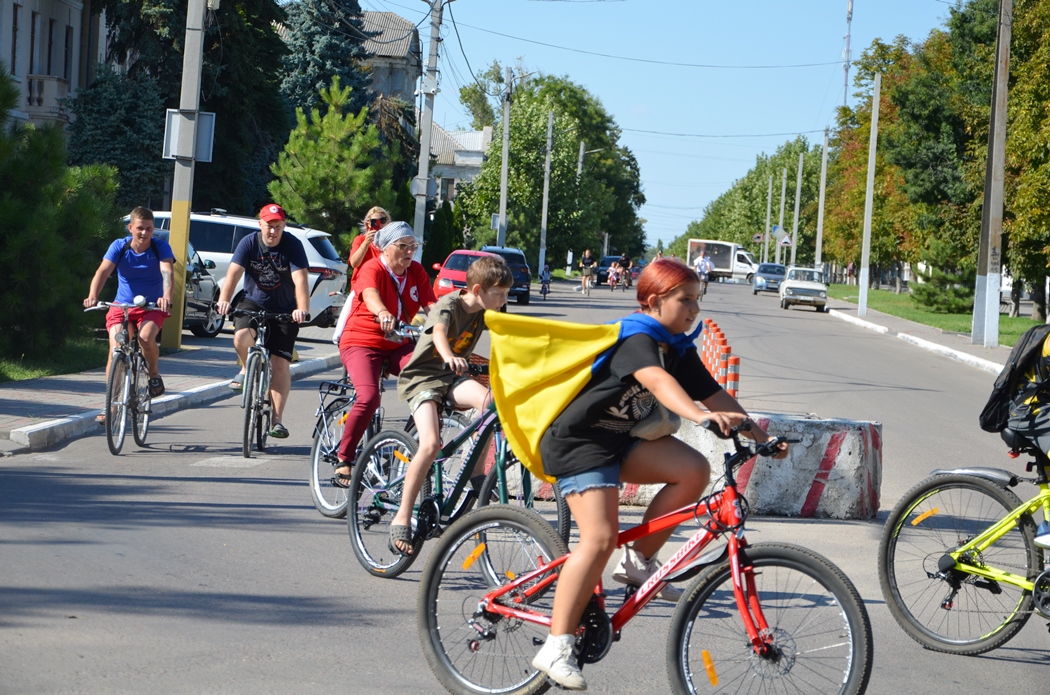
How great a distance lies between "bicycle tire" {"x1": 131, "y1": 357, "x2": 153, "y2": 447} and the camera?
407 inches

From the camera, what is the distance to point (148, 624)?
5.49 m


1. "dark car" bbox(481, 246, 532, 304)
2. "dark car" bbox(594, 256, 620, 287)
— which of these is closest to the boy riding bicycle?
"dark car" bbox(481, 246, 532, 304)

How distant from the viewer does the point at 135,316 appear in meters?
10.4

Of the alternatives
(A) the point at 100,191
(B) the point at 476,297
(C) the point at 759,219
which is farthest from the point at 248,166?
(C) the point at 759,219

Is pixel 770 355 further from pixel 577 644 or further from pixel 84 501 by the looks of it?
pixel 577 644

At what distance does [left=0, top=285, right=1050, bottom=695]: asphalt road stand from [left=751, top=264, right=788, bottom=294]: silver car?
61242mm

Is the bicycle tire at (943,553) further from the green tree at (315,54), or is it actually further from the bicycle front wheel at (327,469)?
the green tree at (315,54)

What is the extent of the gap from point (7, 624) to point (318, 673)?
1.44 m

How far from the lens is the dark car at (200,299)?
20828 millimetres

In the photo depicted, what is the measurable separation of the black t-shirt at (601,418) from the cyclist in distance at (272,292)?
18.6 ft

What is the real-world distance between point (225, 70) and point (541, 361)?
119ft

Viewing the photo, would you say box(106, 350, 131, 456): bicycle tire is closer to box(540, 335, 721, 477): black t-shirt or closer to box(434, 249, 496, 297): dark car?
box(540, 335, 721, 477): black t-shirt

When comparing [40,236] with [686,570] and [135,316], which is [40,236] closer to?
[135,316]

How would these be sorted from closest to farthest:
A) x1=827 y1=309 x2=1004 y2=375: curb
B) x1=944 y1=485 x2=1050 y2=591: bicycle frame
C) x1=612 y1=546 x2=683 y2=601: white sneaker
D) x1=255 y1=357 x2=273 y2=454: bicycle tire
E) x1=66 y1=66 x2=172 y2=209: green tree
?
x1=612 y1=546 x2=683 y2=601: white sneaker, x1=944 y1=485 x2=1050 y2=591: bicycle frame, x1=255 y1=357 x2=273 y2=454: bicycle tire, x1=827 y1=309 x2=1004 y2=375: curb, x1=66 y1=66 x2=172 y2=209: green tree
